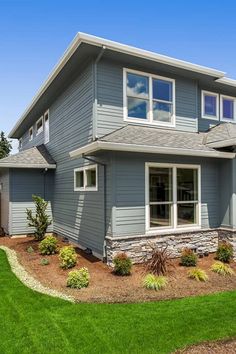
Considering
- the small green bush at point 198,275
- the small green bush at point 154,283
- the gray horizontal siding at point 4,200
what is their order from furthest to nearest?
the gray horizontal siding at point 4,200, the small green bush at point 198,275, the small green bush at point 154,283

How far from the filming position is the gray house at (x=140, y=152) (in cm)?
821

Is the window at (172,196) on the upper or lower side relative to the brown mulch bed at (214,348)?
upper

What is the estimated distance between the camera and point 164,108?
1029cm

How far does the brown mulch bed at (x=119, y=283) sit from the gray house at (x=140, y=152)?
61 centimetres

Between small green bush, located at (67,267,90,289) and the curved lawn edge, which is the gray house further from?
the curved lawn edge

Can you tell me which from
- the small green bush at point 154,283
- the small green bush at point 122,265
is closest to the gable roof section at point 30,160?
the small green bush at point 122,265

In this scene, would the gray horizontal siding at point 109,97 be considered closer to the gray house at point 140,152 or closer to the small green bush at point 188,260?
the gray house at point 140,152

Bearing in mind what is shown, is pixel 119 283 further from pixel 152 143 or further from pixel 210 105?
pixel 210 105

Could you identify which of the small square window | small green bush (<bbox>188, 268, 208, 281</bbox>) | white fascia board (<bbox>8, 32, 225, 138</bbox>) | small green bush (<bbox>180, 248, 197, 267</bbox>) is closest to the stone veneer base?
small green bush (<bbox>180, 248, 197, 267</bbox>)

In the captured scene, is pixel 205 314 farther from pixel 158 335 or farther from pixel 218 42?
pixel 218 42

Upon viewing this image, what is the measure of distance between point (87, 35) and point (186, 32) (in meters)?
4.41

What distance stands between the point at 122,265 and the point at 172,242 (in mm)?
2235

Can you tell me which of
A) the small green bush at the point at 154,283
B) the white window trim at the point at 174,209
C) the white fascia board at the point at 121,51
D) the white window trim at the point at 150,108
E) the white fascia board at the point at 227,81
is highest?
the white fascia board at the point at 227,81

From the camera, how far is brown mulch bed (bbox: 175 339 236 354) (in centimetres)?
397
